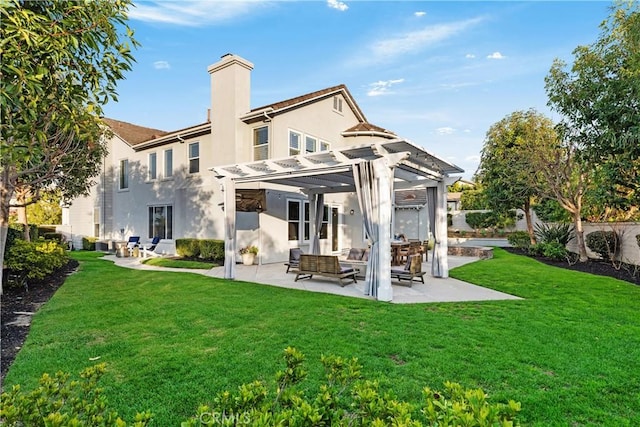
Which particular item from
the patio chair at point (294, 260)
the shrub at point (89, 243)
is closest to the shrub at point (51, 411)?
the patio chair at point (294, 260)

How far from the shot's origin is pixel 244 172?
1120 centimetres

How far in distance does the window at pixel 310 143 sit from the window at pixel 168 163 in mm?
7592

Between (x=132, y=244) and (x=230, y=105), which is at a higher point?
(x=230, y=105)

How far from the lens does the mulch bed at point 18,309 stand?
17.0 feet

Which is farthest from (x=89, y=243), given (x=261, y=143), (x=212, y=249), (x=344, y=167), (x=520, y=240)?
(x=520, y=240)

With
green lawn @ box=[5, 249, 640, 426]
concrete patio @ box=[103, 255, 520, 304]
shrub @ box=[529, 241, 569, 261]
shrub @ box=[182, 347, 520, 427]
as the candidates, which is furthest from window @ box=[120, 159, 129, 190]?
shrub @ box=[529, 241, 569, 261]

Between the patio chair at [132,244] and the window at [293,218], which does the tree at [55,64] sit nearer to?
the window at [293,218]

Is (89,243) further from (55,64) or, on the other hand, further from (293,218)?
(55,64)

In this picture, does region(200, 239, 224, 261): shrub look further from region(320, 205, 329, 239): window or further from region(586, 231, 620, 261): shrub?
region(586, 231, 620, 261): shrub

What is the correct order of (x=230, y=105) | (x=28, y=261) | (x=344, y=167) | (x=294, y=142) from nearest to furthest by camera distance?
(x=344, y=167), (x=28, y=261), (x=230, y=105), (x=294, y=142)

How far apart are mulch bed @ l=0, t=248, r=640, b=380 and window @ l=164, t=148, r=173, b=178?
613 cm

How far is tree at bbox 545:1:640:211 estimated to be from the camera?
31.6 feet

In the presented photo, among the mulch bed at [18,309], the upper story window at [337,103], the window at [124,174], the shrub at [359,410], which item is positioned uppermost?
the upper story window at [337,103]

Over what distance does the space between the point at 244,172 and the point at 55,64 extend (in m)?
7.78
